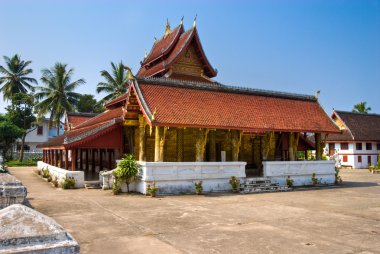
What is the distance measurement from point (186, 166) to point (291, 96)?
33.8 feet

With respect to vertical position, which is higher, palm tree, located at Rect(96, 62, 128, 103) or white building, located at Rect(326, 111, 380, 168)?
palm tree, located at Rect(96, 62, 128, 103)

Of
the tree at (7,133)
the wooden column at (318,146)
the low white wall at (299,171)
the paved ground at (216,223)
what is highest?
the tree at (7,133)

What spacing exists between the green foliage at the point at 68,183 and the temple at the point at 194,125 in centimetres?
115

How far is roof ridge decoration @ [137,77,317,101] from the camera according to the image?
17.3 metres

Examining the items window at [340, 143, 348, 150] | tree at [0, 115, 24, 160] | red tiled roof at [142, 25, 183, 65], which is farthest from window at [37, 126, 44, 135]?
window at [340, 143, 348, 150]

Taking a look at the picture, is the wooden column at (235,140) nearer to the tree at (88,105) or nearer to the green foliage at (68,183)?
the green foliage at (68,183)

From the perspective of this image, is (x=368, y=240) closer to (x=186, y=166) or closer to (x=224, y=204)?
(x=224, y=204)

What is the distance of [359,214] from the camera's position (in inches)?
412

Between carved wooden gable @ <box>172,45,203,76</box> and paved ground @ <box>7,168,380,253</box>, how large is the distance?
1211 cm

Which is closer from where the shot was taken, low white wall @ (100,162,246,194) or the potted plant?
the potted plant

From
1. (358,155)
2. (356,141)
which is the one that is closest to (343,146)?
(358,155)

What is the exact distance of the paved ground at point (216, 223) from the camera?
675cm

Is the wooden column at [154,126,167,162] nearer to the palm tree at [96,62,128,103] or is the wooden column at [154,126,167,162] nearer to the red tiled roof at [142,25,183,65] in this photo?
the red tiled roof at [142,25,183,65]

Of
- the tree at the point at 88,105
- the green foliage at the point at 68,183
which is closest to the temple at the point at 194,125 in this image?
the green foliage at the point at 68,183
